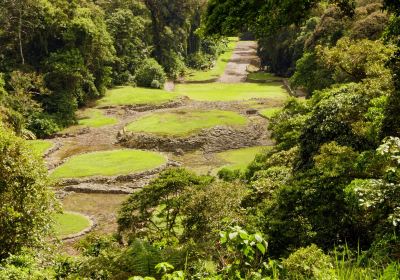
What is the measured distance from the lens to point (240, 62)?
100m

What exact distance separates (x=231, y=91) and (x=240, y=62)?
116 feet

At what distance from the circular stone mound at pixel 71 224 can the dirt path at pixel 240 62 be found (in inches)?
2182

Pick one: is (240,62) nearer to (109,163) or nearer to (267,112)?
(267,112)

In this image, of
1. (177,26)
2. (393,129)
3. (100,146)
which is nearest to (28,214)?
(393,129)

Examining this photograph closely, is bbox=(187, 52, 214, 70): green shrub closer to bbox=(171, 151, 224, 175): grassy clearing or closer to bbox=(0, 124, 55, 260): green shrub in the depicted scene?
bbox=(171, 151, 224, 175): grassy clearing

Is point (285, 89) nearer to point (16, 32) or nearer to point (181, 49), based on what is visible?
point (181, 49)

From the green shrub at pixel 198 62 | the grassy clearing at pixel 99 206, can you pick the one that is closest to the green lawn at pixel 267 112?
the grassy clearing at pixel 99 206

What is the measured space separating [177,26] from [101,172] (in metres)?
52.6

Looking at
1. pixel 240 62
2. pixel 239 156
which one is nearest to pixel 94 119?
pixel 239 156

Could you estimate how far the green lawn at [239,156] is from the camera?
118 feet

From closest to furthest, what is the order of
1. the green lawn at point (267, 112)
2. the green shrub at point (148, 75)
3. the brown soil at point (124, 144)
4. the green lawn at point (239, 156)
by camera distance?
1. the brown soil at point (124, 144)
2. the green lawn at point (239, 156)
3. the green lawn at point (267, 112)
4. the green shrub at point (148, 75)

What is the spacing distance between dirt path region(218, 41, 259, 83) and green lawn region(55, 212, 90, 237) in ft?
182

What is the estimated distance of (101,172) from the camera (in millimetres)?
33469

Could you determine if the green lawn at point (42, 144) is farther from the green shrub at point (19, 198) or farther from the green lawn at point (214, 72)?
the green lawn at point (214, 72)
